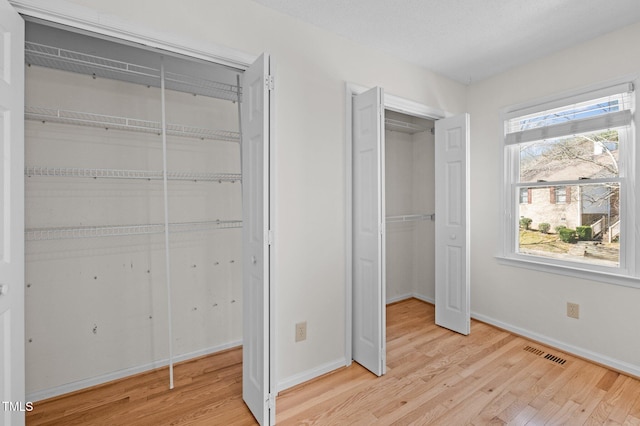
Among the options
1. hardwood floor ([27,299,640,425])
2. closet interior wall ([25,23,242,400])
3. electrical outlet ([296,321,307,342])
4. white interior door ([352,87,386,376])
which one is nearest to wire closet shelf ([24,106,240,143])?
closet interior wall ([25,23,242,400])

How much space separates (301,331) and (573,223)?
249 cm

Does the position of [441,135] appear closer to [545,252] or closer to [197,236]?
[545,252]

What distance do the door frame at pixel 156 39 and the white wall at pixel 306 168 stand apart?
9 cm

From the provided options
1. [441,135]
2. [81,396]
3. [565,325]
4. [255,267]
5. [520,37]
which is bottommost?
[81,396]

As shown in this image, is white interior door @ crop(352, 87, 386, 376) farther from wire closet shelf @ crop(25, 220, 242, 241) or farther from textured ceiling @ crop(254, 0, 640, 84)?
wire closet shelf @ crop(25, 220, 242, 241)

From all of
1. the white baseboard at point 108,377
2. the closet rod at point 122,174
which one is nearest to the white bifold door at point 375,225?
the closet rod at point 122,174

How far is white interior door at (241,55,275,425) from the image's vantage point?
1.64 meters

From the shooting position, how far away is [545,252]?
290 centimetres

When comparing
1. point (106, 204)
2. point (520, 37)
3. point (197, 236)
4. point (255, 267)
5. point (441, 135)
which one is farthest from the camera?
point (441, 135)

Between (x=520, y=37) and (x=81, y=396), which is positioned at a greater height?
(x=520, y=37)

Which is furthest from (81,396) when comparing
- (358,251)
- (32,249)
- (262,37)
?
(262,37)

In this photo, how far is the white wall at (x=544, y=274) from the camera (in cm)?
235

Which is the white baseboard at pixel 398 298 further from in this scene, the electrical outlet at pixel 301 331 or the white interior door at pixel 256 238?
the white interior door at pixel 256 238

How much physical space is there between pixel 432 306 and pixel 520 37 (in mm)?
2851
